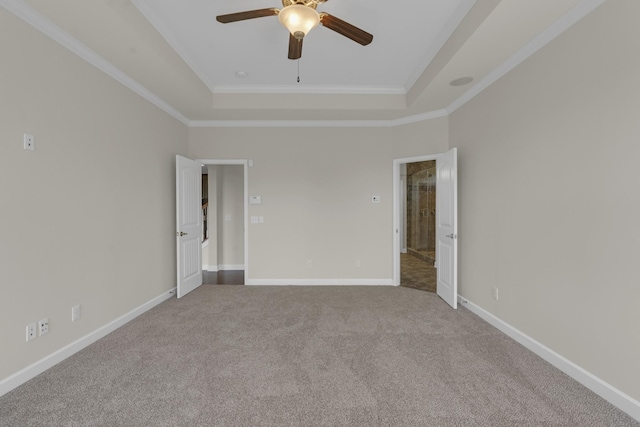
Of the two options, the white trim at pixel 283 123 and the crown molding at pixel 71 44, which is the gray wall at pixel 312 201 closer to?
the white trim at pixel 283 123

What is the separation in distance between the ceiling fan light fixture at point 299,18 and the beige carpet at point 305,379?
2.44 meters

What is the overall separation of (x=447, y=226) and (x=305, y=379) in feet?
9.06

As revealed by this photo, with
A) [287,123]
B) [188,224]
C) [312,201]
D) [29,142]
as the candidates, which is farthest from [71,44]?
[312,201]

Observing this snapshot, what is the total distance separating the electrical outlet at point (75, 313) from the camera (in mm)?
2539

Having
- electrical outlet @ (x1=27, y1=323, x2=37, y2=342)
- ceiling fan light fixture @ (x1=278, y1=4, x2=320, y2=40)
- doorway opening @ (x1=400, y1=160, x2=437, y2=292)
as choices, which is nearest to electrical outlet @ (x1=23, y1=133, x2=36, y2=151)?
electrical outlet @ (x1=27, y1=323, x2=37, y2=342)

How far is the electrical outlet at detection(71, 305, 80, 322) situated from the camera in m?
2.54

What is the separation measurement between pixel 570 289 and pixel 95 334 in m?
4.11

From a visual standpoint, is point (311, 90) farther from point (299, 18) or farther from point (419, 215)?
point (419, 215)

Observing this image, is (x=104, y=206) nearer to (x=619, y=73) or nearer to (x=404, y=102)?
(x=404, y=102)

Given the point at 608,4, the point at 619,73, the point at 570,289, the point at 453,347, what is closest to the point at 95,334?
the point at 453,347

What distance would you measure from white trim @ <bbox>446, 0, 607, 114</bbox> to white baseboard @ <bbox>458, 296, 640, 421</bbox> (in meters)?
2.52

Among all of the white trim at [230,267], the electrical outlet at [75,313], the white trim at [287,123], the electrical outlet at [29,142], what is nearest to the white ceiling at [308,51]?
the white trim at [287,123]

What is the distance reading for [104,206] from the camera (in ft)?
9.57

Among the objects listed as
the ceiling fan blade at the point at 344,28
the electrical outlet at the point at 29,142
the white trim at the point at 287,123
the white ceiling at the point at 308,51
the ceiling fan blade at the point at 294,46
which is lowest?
the electrical outlet at the point at 29,142
